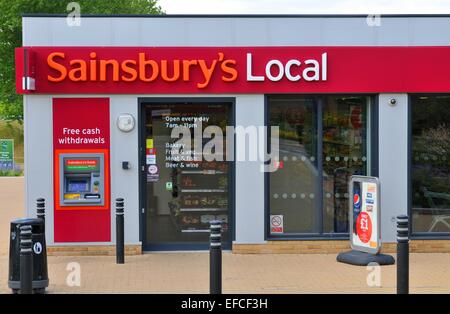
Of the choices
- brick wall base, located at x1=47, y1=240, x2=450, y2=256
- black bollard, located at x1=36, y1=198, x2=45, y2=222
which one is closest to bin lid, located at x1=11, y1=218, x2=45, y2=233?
black bollard, located at x1=36, y1=198, x2=45, y2=222

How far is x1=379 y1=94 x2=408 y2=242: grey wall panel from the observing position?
11852mm

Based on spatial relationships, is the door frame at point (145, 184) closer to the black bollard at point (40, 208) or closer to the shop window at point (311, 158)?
the shop window at point (311, 158)

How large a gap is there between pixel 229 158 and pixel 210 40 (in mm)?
2015

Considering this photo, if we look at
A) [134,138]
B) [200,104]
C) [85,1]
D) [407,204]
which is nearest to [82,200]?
[134,138]

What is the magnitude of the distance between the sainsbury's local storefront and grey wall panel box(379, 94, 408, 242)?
0.07 feet

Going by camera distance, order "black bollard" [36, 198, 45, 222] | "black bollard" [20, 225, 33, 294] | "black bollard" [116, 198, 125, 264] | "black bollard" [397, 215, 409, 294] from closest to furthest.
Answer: "black bollard" [20, 225, 33, 294] < "black bollard" [397, 215, 409, 294] < "black bollard" [36, 198, 45, 222] < "black bollard" [116, 198, 125, 264]

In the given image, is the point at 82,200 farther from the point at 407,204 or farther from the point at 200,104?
the point at 407,204

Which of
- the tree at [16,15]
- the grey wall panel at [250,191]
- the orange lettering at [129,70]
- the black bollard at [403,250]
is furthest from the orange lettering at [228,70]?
the tree at [16,15]

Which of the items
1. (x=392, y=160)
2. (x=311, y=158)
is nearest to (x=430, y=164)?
(x=392, y=160)

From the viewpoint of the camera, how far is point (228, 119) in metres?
12.0

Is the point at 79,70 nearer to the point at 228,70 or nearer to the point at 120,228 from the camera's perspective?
the point at 228,70

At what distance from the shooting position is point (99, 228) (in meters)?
11.7

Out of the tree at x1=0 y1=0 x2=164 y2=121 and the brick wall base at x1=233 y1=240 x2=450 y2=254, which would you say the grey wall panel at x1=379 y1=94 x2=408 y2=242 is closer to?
the brick wall base at x1=233 y1=240 x2=450 y2=254

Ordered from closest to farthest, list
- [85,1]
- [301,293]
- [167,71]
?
[301,293], [167,71], [85,1]
